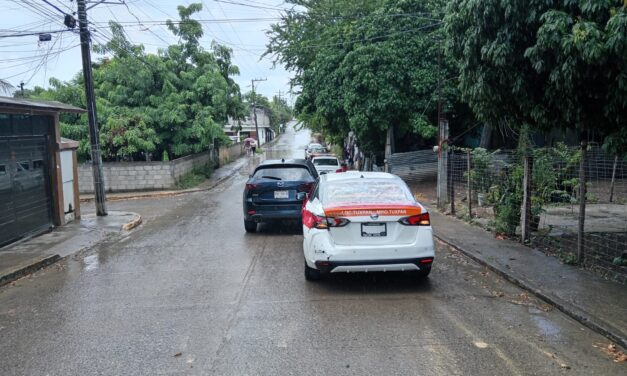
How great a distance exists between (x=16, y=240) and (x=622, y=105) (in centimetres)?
1156

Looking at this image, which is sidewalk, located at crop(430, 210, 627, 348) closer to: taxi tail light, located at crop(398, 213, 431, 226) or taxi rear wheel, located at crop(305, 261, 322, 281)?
taxi tail light, located at crop(398, 213, 431, 226)

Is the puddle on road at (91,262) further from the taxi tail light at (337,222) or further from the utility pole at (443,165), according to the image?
the utility pole at (443,165)

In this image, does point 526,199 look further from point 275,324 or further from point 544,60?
point 275,324

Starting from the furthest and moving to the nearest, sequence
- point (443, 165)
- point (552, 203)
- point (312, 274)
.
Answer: point (443, 165) < point (552, 203) < point (312, 274)

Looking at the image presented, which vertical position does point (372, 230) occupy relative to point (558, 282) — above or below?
above

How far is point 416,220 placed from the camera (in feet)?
22.2

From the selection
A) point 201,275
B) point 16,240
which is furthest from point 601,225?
point 16,240

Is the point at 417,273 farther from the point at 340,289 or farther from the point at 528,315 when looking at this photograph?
the point at 528,315

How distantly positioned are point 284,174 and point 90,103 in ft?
23.2

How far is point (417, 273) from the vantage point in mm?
7449

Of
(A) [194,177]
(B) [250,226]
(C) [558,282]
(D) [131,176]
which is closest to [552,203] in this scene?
(C) [558,282]

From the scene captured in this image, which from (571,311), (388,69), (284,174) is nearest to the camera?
(571,311)

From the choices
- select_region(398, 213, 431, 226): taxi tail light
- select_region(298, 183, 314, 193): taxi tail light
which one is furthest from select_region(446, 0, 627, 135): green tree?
select_region(298, 183, 314, 193): taxi tail light

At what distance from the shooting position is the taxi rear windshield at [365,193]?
7.01 metres
